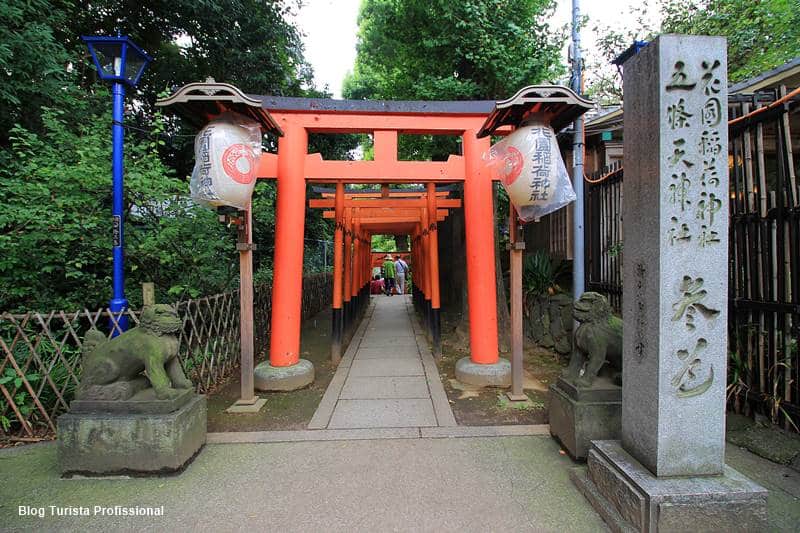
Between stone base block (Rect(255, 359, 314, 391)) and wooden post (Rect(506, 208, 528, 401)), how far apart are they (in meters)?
2.84

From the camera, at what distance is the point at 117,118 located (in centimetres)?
438

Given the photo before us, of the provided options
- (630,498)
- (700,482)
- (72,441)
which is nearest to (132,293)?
(72,441)

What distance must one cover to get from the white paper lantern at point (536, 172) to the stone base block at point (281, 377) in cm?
371

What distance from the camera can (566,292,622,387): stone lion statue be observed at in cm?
335

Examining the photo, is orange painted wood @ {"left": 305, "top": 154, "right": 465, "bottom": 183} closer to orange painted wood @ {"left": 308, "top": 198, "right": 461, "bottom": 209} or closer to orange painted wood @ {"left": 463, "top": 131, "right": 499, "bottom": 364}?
orange painted wood @ {"left": 463, "top": 131, "right": 499, "bottom": 364}

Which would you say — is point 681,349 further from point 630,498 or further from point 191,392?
point 191,392

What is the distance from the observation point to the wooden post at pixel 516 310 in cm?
468

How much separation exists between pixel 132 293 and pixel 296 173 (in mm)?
3055

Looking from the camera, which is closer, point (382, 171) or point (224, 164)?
point (224, 164)

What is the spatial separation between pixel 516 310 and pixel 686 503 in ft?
8.41

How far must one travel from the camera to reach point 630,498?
2412mm

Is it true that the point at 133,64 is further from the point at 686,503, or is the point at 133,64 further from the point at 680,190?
the point at 686,503

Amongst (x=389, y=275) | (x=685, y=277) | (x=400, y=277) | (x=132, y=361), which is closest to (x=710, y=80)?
(x=685, y=277)

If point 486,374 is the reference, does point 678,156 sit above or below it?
above
